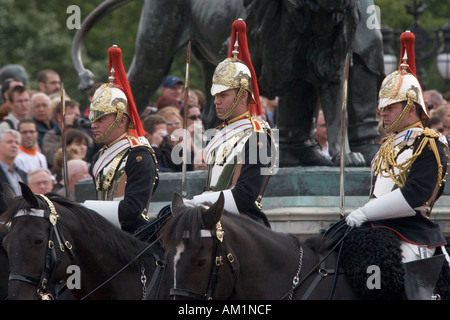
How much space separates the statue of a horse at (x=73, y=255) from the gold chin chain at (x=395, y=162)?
154 centimetres

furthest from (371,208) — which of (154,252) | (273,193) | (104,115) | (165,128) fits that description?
(165,128)

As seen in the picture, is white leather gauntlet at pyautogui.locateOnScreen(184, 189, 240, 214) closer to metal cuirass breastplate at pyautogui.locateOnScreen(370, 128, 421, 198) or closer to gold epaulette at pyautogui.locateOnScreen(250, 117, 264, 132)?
gold epaulette at pyautogui.locateOnScreen(250, 117, 264, 132)

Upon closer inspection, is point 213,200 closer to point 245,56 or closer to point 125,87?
point 245,56

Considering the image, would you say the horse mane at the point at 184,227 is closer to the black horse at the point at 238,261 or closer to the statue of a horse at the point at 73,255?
the black horse at the point at 238,261

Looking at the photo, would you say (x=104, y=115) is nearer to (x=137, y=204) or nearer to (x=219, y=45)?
(x=137, y=204)

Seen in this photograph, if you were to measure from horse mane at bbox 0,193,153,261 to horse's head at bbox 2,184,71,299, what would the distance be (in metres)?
0.08

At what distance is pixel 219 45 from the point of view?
11750mm

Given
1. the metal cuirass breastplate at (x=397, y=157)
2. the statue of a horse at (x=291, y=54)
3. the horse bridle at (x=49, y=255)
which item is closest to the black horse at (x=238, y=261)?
the metal cuirass breastplate at (x=397, y=157)

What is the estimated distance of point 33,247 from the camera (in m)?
7.22

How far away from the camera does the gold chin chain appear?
7.80 meters

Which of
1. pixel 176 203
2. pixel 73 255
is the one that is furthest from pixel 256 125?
pixel 73 255

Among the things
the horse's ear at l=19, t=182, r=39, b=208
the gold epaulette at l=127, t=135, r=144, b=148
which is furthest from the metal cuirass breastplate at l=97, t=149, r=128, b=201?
the horse's ear at l=19, t=182, r=39, b=208

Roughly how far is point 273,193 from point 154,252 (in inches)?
98.4

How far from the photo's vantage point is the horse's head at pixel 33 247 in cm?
716
